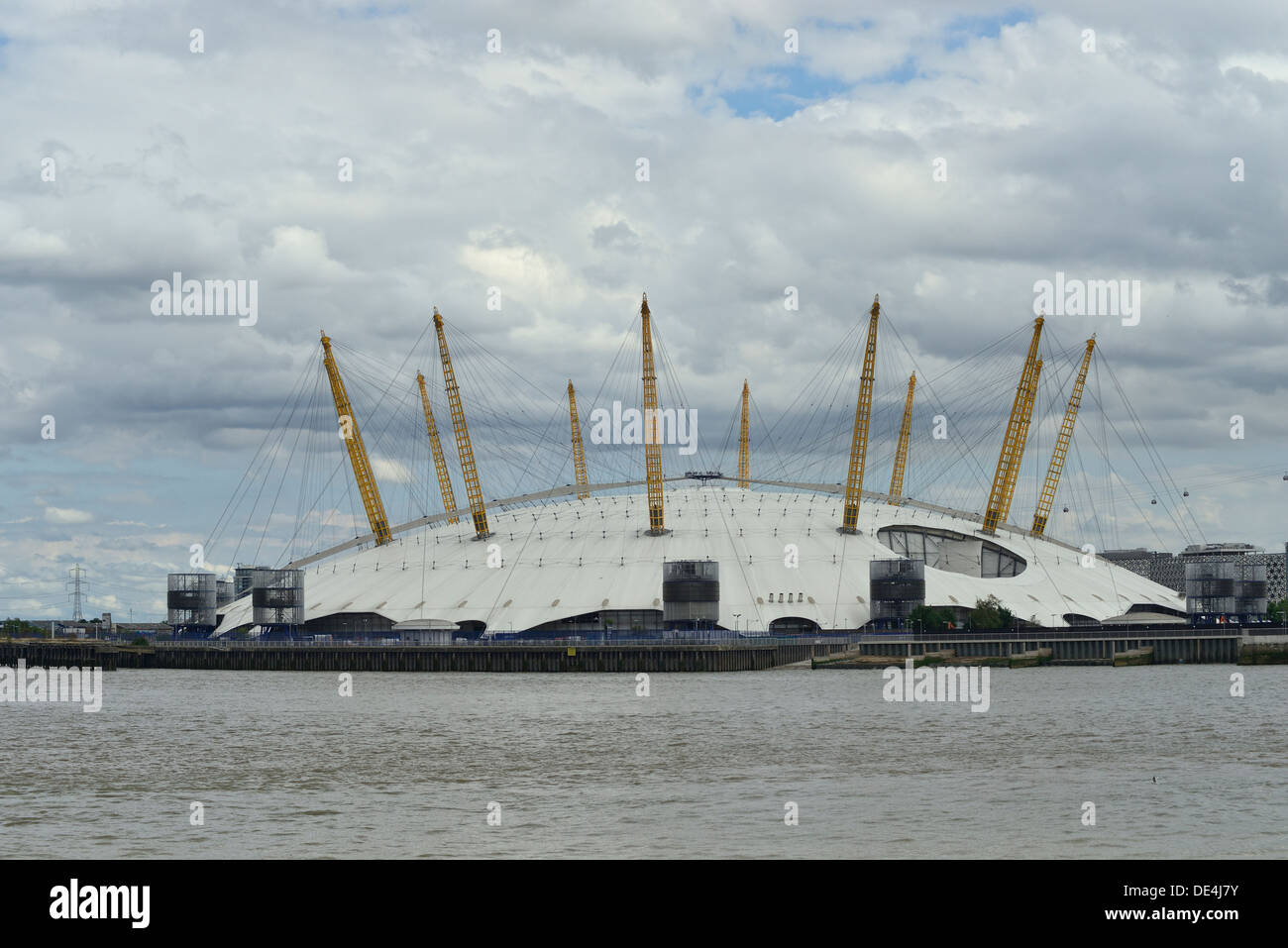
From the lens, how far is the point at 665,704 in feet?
256

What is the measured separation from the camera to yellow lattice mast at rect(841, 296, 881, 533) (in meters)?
136

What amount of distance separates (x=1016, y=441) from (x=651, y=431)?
38529 mm

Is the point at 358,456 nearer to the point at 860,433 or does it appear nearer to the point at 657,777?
the point at 860,433

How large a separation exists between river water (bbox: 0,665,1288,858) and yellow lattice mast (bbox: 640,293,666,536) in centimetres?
5140

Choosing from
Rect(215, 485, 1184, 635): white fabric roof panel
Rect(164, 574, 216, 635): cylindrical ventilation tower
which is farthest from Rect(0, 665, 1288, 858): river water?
Rect(164, 574, 216, 635): cylindrical ventilation tower

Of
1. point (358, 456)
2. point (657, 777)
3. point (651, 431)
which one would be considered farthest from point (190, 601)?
point (657, 777)

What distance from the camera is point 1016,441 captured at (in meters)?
148

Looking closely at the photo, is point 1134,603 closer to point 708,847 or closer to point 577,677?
point 577,677

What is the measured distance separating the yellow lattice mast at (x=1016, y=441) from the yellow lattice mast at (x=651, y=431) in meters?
33.6

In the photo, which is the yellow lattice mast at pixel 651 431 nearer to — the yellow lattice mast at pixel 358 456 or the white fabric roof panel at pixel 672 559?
the white fabric roof panel at pixel 672 559

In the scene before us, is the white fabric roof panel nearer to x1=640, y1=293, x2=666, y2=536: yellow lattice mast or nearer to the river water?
x1=640, y1=293, x2=666, y2=536: yellow lattice mast

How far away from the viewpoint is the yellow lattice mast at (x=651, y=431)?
134 m
